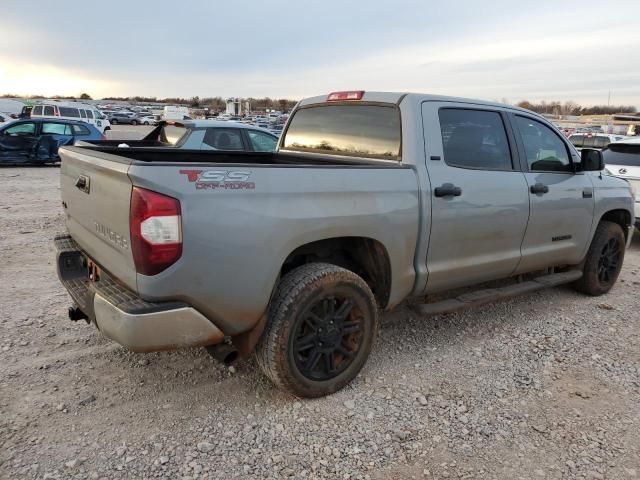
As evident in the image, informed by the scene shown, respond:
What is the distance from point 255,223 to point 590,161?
138 inches

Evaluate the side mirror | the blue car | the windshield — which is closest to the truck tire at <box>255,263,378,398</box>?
the side mirror

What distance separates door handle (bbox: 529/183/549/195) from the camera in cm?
414

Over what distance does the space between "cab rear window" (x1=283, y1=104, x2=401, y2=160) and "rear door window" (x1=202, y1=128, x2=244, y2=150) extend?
4340mm

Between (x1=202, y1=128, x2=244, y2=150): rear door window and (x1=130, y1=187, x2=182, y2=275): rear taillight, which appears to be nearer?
(x1=130, y1=187, x2=182, y2=275): rear taillight

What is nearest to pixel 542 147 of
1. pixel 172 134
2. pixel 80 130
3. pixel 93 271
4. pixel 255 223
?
pixel 255 223

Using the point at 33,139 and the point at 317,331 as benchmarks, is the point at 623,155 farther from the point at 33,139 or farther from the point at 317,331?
the point at 33,139

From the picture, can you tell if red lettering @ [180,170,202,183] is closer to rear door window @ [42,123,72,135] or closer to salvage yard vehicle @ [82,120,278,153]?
salvage yard vehicle @ [82,120,278,153]

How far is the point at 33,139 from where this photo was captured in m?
14.7

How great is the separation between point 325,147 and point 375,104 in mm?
633

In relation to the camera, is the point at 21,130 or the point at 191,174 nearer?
the point at 191,174

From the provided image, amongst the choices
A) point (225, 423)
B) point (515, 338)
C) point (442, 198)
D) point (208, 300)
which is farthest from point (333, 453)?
point (515, 338)

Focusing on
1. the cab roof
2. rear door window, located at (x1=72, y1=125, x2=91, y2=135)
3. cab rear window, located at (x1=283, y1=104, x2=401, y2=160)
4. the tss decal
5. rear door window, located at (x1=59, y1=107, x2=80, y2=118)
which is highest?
rear door window, located at (x1=59, y1=107, x2=80, y2=118)

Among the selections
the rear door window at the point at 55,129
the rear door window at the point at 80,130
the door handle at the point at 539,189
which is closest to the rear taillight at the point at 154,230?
the door handle at the point at 539,189

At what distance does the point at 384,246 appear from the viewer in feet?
10.7
